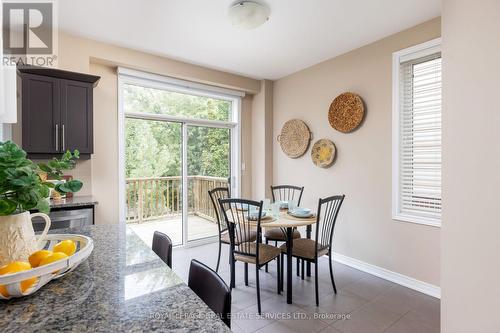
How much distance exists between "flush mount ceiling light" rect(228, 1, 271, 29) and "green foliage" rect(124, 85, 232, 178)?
181cm

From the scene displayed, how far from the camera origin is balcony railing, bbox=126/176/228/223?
12.2ft

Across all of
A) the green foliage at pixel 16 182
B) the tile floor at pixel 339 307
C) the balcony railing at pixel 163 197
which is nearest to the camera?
the green foliage at pixel 16 182

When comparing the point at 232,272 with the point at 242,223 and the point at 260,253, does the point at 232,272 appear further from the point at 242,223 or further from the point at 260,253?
the point at 242,223

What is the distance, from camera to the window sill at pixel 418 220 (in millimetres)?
2539

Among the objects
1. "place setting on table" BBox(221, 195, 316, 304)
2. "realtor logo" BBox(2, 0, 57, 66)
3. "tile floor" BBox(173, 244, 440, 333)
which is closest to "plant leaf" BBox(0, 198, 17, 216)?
"place setting on table" BBox(221, 195, 316, 304)

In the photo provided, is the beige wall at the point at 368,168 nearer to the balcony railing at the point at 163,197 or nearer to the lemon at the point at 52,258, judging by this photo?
the balcony railing at the point at 163,197

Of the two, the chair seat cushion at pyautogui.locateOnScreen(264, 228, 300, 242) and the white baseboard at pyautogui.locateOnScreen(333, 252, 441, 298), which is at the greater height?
the chair seat cushion at pyautogui.locateOnScreen(264, 228, 300, 242)

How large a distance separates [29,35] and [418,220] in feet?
14.9

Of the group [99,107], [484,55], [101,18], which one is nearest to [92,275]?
[484,55]

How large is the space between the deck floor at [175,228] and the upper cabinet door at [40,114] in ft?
5.17

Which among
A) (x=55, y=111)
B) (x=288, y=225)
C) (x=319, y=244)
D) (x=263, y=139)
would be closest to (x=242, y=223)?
(x=288, y=225)

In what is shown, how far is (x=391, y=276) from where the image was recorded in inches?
113

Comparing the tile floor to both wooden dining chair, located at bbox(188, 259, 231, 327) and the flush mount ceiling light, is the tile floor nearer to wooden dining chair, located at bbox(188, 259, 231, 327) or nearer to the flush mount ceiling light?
wooden dining chair, located at bbox(188, 259, 231, 327)

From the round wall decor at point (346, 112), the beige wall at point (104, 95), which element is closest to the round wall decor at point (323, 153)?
the round wall decor at point (346, 112)
